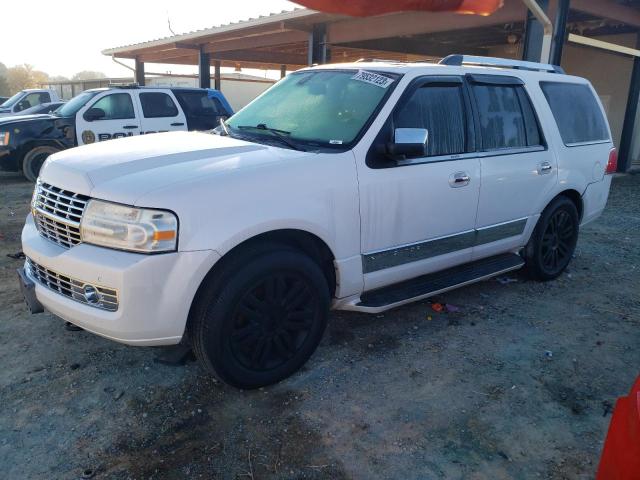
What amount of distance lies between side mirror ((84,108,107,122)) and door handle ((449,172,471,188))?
25.3 feet

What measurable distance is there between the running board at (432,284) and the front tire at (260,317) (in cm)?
39

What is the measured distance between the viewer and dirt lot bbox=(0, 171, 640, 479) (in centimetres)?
258

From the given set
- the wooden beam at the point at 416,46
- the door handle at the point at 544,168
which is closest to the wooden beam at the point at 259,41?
the wooden beam at the point at 416,46

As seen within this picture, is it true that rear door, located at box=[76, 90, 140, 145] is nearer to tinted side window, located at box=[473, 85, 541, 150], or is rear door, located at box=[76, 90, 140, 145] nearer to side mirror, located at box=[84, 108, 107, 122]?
side mirror, located at box=[84, 108, 107, 122]

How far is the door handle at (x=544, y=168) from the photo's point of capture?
14.9 feet

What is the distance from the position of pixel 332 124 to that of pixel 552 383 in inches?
87.0

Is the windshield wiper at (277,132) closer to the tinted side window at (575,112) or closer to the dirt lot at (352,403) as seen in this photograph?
the dirt lot at (352,403)

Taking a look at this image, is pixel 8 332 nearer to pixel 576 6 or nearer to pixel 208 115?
pixel 208 115

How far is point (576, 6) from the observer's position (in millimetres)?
10211

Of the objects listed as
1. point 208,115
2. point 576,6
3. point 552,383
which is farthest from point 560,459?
point 576,6

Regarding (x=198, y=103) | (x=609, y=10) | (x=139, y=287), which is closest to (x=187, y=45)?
(x=198, y=103)

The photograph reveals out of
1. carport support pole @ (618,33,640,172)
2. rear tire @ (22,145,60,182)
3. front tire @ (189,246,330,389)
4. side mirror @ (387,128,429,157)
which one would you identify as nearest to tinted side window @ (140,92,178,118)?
rear tire @ (22,145,60,182)

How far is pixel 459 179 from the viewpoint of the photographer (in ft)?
12.6

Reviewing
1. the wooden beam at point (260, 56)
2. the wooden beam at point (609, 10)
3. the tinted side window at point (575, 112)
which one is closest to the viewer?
the tinted side window at point (575, 112)
